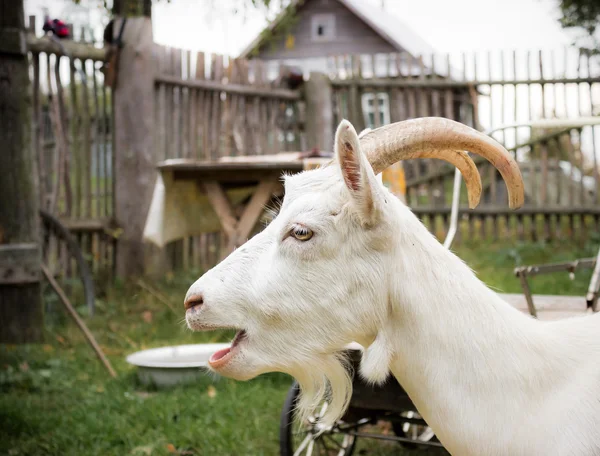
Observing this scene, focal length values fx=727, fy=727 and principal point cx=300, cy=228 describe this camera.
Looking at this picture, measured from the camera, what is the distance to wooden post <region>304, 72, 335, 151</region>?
8.50 metres

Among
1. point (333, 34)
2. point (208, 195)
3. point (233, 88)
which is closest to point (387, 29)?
point (333, 34)

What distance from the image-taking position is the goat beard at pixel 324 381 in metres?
2.11

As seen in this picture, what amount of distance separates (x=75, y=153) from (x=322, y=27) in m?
23.2

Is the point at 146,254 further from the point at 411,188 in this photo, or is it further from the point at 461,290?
the point at 461,290

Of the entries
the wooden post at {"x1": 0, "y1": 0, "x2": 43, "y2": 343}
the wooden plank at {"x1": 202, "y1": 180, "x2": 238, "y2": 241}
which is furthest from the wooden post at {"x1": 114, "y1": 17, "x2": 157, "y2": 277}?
the wooden plank at {"x1": 202, "y1": 180, "x2": 238, "y2": 241}

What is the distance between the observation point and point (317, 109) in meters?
8.52

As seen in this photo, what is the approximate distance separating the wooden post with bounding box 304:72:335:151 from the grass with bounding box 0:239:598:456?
9.93ft

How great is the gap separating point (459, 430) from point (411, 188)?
23.3ft

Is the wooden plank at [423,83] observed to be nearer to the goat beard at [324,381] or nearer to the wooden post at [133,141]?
the wooden post at [133,141]

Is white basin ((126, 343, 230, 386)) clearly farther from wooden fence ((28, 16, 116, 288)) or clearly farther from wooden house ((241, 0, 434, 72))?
wooden house ((241, 0, 434, 72))

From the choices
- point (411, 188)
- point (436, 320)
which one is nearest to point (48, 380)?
point (436, 320)

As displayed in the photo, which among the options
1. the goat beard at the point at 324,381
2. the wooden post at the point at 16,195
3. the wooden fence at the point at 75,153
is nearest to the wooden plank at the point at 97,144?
the wooden fence at the point at 75,153

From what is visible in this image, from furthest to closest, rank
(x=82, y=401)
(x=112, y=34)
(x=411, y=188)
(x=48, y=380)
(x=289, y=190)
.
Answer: (x=411, y=188) → (x=112, y=34) → (x=48, y=380) → (x=82, y=401) → (x=289, y=190)

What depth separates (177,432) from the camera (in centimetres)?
394
